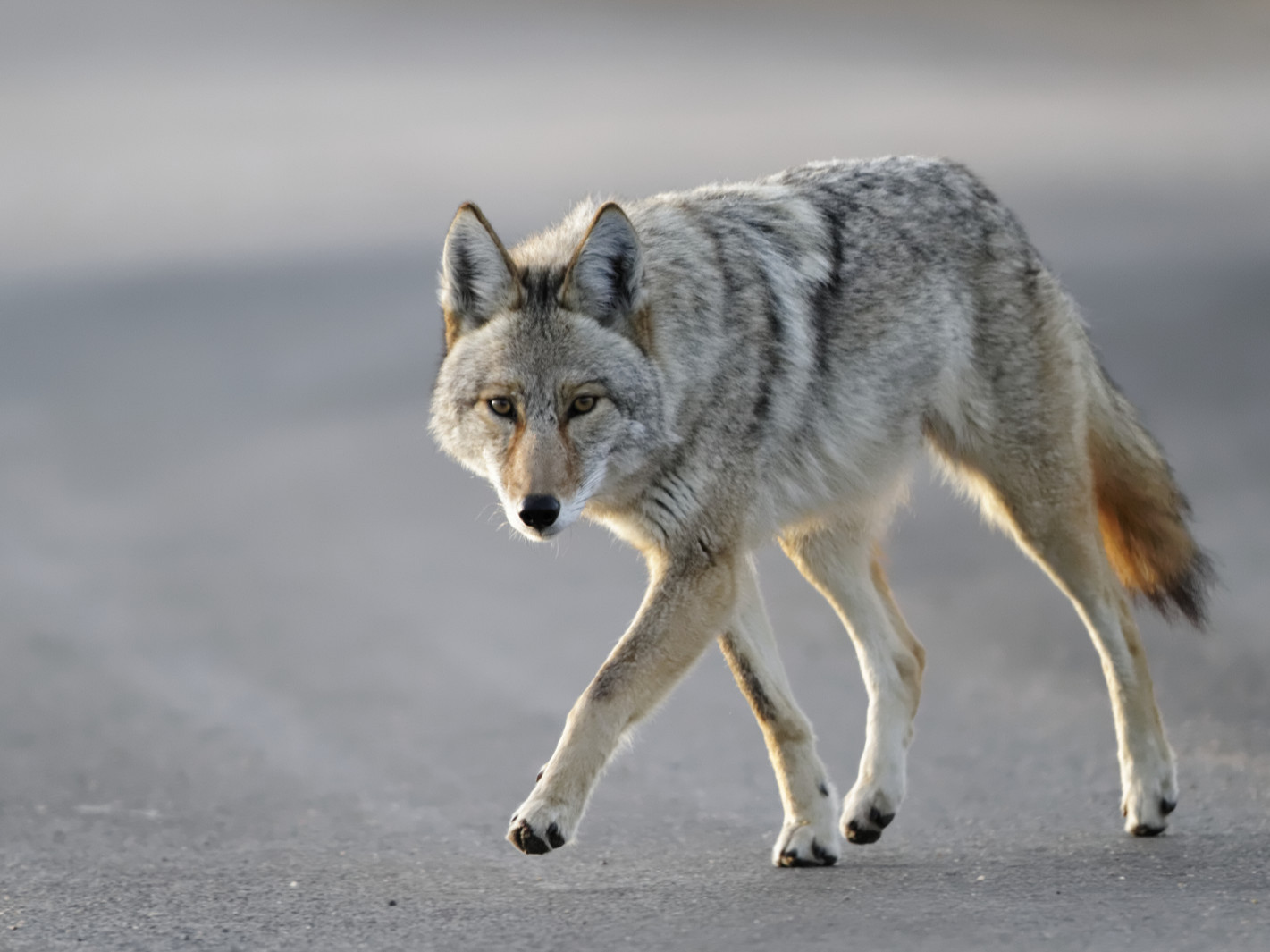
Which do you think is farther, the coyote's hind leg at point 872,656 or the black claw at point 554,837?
the coyote's hind leg at point 872,656

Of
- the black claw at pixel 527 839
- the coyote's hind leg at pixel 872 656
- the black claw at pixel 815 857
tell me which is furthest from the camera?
the coyote's hind leg at pixel 872 656

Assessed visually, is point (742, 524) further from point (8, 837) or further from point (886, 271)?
point (8, 837)

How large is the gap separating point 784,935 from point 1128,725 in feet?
6.17

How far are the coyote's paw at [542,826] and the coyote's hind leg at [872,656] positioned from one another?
1314mm

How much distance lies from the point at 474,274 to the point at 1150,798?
2702 millimetres

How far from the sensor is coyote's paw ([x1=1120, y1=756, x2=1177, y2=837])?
481 cm

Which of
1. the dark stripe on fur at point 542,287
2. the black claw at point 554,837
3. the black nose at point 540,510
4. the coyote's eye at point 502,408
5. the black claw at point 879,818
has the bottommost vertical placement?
the black claw at point 879,818

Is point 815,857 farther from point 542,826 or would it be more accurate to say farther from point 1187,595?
point 1187,595

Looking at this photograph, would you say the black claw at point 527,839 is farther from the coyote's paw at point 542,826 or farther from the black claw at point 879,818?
the black claw at point 879,818

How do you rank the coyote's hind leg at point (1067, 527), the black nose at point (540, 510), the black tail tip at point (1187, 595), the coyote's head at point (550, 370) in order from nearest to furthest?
the black nose at point (540, 510)
the coyote's head at point (550, 370)
the coyote's hind leg at point (1067, 527)
the black tail tip at point (1187, 595)

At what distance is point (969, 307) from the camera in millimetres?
5184

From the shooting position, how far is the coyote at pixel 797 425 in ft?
13.9

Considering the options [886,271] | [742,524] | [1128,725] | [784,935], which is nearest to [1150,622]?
[1128,725]

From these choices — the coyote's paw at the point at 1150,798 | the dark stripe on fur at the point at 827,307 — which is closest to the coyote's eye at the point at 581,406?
the dark stripe on fur at the point at 827,307
